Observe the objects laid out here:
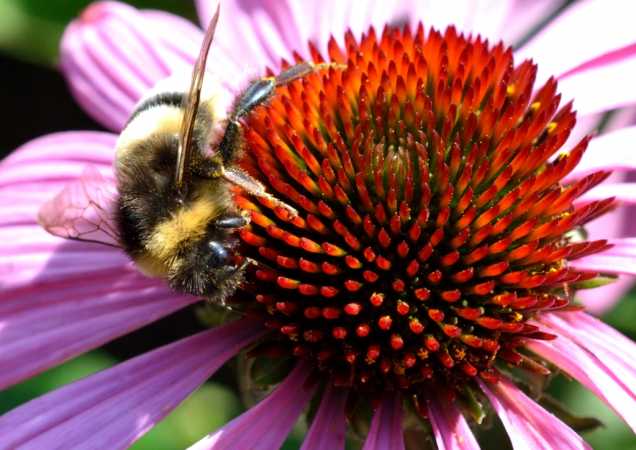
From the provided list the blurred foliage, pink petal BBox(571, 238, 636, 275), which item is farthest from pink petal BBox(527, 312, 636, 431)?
the blurred foliage

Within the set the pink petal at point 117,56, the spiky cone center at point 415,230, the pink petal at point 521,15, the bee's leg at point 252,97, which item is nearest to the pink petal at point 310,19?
the pink petal at point 117,56

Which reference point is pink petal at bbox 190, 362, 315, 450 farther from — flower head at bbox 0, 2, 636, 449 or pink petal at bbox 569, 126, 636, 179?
pink petal at bbox 569, 126, 636, 179

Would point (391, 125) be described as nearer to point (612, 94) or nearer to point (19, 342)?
point (612, 94)

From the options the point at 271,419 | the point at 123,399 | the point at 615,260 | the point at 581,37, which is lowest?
the point at 123,399

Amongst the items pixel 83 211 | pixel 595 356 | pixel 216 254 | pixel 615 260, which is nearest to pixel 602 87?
pixel 615 260

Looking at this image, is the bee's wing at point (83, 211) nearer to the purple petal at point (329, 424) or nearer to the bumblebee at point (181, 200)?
the bumblebee at point (181, 200)

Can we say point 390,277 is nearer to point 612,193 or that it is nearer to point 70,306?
point 612,193
